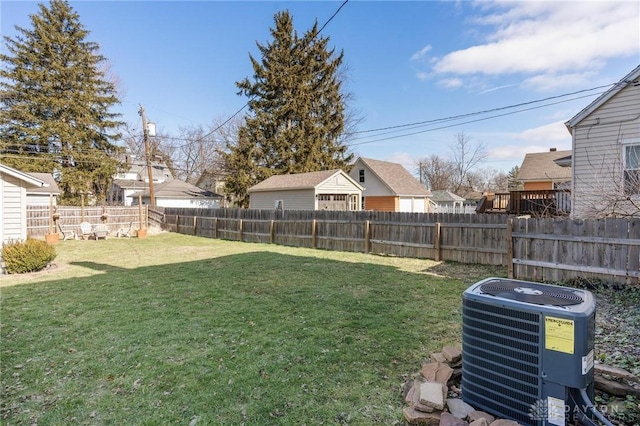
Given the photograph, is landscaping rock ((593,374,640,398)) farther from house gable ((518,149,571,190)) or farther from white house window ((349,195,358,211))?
house gable ((518,149,571,190))

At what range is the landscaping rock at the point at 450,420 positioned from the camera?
2.12 metres

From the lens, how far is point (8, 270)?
306 inches

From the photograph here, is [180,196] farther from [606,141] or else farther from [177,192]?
[606,141]

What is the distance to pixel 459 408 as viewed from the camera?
2.29 m

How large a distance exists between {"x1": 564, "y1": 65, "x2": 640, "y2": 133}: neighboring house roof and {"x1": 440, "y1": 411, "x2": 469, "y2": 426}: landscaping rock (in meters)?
10.6

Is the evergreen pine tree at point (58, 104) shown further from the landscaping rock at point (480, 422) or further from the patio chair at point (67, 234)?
the landscaping rock at point (480, 422)

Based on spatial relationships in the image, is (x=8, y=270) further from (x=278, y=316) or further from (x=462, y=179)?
(x=462, y=179)

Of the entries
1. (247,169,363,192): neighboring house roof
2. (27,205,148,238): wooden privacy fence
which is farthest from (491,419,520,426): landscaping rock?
(27,205,148,238): wooden privacy fence

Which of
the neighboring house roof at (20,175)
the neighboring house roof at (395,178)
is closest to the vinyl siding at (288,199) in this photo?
the neighboring house roof at (395,178)

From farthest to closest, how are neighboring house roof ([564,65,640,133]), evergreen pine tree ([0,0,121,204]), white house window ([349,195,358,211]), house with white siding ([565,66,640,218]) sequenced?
evergreen pine tree ([0,0,121,204])
white house window ([349,195,358,211])
house with white siding ([565,66,640,218])
neighboring house roof ([564,65,640,133])

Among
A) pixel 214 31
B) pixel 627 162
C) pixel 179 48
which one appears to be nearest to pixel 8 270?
pixel 214 31

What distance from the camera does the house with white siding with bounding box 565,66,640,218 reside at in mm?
8688

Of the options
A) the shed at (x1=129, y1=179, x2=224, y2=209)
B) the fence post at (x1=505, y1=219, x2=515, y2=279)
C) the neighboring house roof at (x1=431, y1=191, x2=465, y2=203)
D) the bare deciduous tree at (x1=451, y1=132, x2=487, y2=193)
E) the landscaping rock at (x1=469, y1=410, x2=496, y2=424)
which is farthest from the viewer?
the bare deciduous tree at (x1=451, y1=132, x2=487, y2=193)

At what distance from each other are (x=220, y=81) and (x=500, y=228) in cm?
2468
